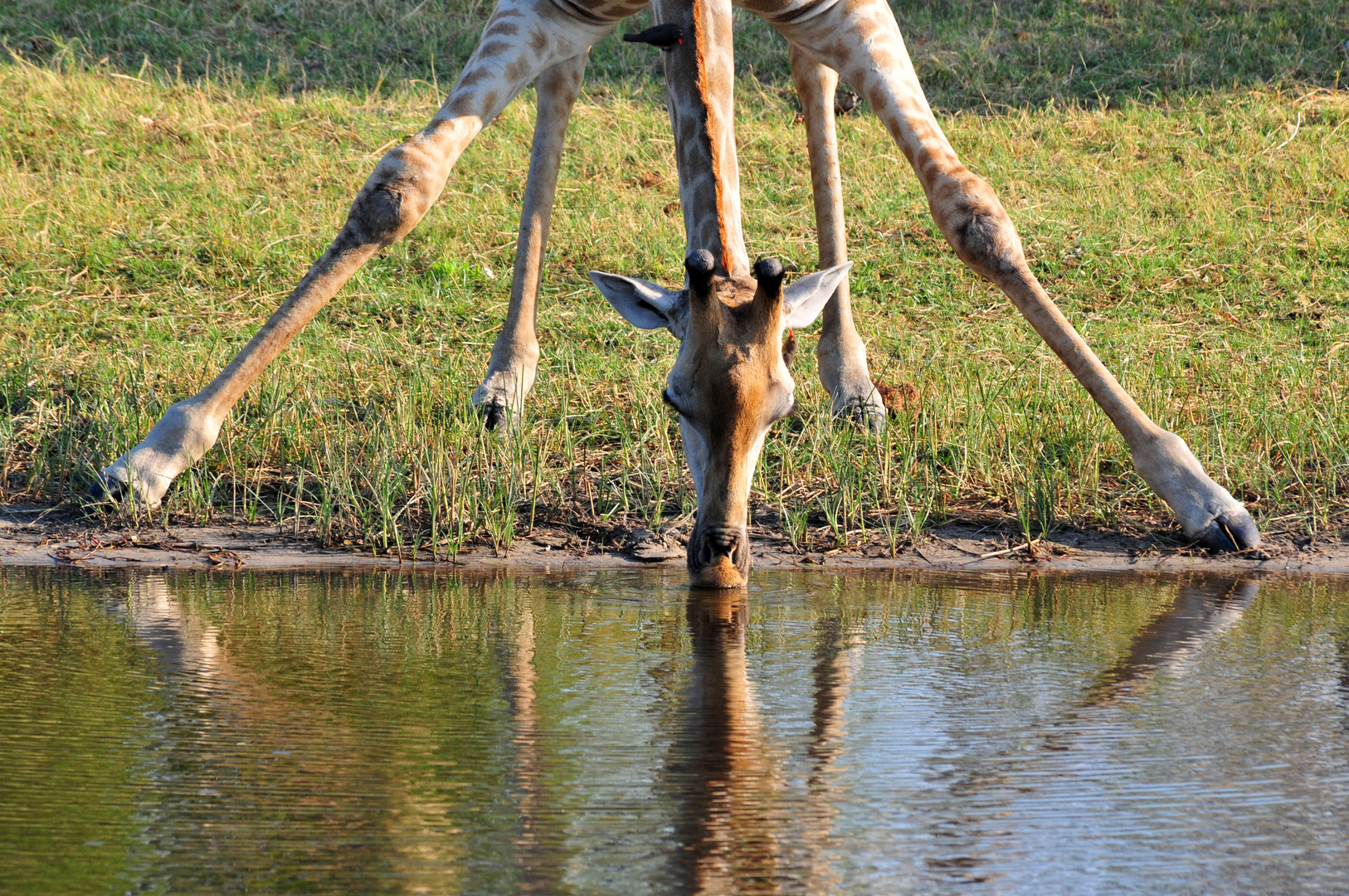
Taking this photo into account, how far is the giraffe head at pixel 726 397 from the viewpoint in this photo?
4590 millimetres

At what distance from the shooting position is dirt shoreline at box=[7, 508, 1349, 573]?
5395 millimetres

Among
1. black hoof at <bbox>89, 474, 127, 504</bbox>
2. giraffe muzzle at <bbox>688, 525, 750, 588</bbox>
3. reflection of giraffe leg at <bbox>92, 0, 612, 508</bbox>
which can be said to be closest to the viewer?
giraffe muzzle at <bbox>688, 525, 750, 588</bbox>

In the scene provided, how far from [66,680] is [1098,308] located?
6993 millimetres

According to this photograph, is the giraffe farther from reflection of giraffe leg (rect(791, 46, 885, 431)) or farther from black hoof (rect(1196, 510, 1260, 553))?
reflection of giraffe leg (rect(791, 46, 885, 431))

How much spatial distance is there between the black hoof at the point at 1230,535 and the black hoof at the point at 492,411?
3.14 meters

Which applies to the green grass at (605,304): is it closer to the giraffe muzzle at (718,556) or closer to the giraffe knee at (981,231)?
the giraffe knee at (981,231)

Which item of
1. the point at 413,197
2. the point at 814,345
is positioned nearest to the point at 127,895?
the point at 413,197

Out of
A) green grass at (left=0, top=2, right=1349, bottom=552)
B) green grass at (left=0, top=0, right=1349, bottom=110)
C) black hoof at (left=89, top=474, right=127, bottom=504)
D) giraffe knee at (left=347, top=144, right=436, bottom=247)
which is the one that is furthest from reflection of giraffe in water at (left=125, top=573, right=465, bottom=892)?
green grass at (left=0, top=0, right=1349, bottom=110)

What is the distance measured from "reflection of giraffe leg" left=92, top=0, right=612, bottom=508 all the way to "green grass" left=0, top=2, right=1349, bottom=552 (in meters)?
0.17

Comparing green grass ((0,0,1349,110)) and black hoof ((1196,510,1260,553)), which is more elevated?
green grass ((0,0,1349,110))

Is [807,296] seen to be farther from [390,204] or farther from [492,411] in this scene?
[492,411]

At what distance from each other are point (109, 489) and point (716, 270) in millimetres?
2518

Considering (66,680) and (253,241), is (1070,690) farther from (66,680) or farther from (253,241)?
(253,241)

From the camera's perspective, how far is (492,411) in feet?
23.7
